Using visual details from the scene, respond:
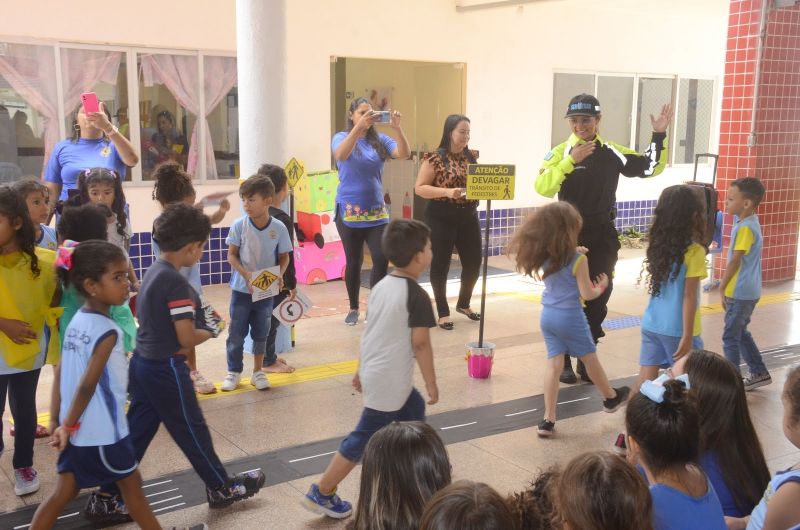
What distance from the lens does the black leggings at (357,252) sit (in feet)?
22.6

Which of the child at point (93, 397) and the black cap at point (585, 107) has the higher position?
the black cap at point (585, 107)

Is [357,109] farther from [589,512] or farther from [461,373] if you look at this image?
[589,512]

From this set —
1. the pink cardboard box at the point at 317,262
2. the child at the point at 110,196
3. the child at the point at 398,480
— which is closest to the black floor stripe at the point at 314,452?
the child at the point at 110,196

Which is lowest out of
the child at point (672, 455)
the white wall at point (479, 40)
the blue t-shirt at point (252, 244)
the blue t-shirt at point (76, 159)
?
the child at point (672, 455)

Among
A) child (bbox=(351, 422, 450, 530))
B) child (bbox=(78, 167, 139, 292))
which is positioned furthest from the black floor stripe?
child (bbox=(351, 422, 450, 530))

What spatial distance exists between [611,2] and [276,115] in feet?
21.9

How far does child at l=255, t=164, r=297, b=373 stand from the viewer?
561cm

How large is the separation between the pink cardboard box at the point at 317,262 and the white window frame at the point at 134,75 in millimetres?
1349

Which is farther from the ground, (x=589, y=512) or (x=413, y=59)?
(x=413, y=59)

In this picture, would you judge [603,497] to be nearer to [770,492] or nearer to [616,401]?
[770,492]

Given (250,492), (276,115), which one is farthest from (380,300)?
(276,115)

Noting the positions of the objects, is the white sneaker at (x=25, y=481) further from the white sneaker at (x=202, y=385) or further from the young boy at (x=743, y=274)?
the young boy at (x=743, y=274)

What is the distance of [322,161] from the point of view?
31.0 feet

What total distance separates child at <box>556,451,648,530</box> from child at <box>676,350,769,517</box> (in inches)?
37.0
